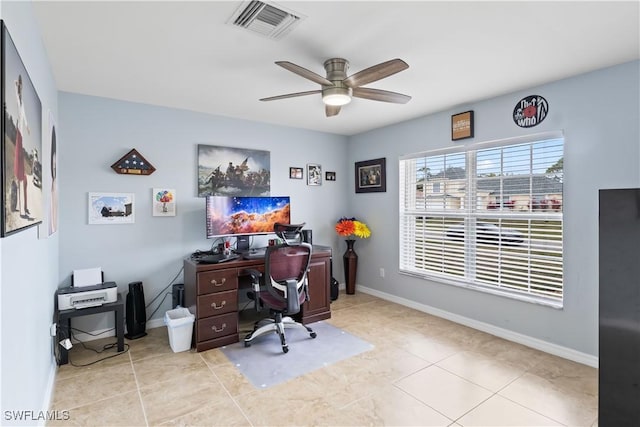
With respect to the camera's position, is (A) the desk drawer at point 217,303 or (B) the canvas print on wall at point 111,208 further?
(B) the canvas print on wall at point 111,208

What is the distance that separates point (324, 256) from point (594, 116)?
8.98 feet

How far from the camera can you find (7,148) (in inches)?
45.0

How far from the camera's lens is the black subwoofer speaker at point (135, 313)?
3.22 meters

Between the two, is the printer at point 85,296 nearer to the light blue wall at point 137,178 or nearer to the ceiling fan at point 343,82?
the light blue wall at point 137,178

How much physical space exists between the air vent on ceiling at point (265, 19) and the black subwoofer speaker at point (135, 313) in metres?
2.63

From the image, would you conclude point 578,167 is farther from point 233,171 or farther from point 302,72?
point 233,171

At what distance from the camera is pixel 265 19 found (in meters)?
1.87

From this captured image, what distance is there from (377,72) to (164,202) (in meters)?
2.59

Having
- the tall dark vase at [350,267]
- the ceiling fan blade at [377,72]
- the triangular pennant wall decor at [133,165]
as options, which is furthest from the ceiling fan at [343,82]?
the tall dark vase at [350,267]

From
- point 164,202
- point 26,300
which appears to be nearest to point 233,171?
point 164,202

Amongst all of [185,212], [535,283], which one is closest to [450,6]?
[535,283]

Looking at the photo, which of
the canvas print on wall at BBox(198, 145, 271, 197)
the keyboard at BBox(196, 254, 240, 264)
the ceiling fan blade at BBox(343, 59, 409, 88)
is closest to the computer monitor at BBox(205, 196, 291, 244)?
the keyboard at BBox(196, 254, 240, 264)

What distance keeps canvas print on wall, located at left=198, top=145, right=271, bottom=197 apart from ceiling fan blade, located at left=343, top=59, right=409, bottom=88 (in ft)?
6.52

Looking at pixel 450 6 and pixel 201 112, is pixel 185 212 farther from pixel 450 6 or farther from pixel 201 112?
pixel 450 6
